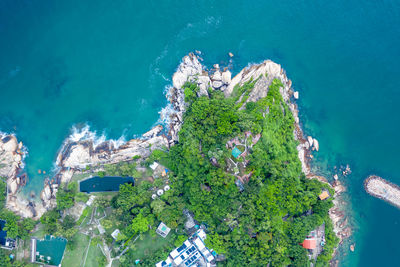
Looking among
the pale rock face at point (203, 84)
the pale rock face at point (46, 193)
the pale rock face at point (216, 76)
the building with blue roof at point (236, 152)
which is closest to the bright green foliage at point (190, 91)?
the pale rock face at point (203, 84)

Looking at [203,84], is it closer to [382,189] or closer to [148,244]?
[148,244]

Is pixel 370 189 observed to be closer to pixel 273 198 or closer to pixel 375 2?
pixel 273 198

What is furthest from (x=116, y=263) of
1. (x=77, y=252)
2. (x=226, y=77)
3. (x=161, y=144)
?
(x=226, y=77)

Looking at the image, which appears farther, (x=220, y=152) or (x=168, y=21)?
(x=168, y=21)

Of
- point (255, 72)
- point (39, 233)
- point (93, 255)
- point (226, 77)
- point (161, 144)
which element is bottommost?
point (93, 255)

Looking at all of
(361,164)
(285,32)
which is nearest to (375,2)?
(285,32)

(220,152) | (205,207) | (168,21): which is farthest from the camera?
(168,21)

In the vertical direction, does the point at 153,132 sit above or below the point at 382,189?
above
